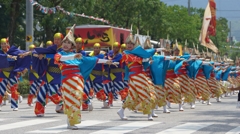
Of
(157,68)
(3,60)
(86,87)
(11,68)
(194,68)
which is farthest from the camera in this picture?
(194,68)

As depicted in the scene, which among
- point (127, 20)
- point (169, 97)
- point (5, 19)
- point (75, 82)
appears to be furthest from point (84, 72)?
point (127, 20)

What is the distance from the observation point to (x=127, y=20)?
5328 cm

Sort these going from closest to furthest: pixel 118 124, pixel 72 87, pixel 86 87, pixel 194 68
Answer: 1. pixel 72 87
2. pixel 118 124
3. pixel 86 87
4. pixel 194 68

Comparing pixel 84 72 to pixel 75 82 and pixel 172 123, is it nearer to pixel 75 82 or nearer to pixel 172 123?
pixel 75 82

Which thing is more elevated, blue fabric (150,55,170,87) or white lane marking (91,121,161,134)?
blue fabric (150,55,170,87)

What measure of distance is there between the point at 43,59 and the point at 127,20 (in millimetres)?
37059

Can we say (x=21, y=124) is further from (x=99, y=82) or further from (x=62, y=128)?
(x=99, y=82)

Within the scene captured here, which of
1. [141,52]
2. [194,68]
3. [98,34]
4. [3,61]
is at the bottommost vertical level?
[194,68]

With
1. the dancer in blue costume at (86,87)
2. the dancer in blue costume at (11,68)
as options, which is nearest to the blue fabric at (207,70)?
the dancer in blue costume at (86,87)

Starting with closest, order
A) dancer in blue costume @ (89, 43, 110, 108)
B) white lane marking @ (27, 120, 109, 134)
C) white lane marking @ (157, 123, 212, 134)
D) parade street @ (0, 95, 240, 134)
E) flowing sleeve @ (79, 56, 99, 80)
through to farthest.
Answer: white lane marking @ (27, 120, 109, 134) → white lane marking @ (157, 123, 212, 134) → parade street @ (0, 95, 240, 134) → flowing sleeve @ (79, 56, 99, 80) → dancer in blue costume @ (89, 43, 110, 108)

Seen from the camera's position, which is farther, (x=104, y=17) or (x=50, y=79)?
(x=104, y=17)

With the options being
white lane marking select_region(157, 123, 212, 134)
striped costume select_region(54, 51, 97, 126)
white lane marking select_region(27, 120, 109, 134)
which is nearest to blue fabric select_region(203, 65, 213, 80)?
white lane marking select_region(157, 123, 212, 134)

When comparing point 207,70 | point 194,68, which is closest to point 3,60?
point 194,68

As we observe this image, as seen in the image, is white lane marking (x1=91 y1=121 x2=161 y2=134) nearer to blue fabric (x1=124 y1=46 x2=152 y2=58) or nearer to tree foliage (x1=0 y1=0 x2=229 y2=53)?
blue fabric (x1=124 y1=46 x2=152 y2=58)
